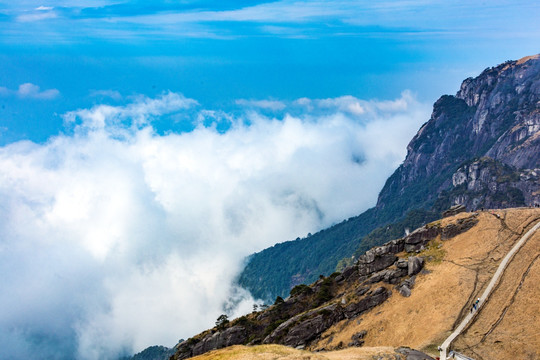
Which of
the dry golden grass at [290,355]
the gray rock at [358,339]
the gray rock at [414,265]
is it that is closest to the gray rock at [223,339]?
the gray rock at [358,339]

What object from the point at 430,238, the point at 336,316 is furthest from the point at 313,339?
the point at 430,238

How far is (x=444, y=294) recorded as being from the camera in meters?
101

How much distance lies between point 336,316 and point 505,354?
57.2m

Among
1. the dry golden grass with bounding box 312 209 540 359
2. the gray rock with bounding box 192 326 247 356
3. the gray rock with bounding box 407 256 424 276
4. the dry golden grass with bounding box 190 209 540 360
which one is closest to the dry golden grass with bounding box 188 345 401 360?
the dry golden grass with bounding box 190 209 540 360

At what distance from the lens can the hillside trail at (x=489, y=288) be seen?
80.1m

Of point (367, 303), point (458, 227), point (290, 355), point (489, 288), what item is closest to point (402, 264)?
point (367, 303)

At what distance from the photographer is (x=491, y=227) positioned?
122 metres

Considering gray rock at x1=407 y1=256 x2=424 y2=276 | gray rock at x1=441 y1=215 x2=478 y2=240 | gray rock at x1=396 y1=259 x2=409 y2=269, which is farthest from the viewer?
gray rock at x1=441 y1=215 x2=478 y2=240

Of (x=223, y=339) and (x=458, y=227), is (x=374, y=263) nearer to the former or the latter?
(x=458, y=227)

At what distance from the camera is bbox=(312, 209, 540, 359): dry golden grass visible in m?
92.6

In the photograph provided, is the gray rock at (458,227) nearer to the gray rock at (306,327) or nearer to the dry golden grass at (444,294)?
the dry golden grass at (444,294)

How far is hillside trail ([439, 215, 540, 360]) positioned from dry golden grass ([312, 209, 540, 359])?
1385mm

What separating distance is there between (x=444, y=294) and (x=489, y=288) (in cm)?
951

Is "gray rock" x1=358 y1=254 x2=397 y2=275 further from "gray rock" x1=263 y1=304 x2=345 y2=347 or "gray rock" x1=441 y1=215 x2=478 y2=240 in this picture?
"gray rock" x1=441 y1=215 x2=478 y2=240
